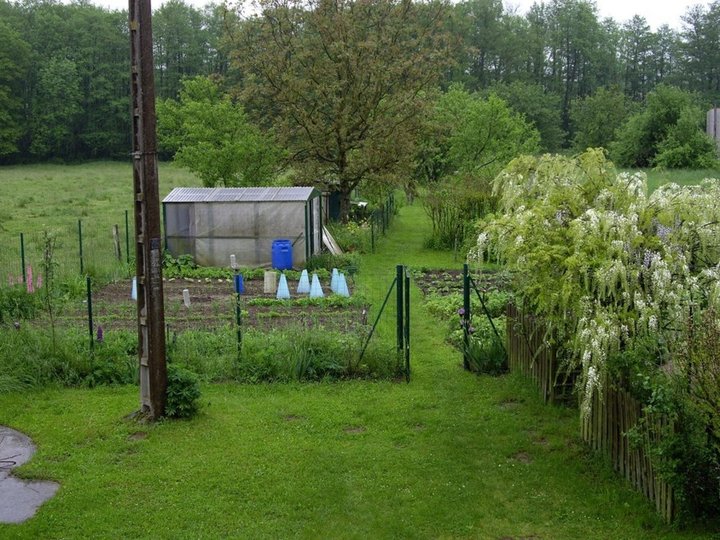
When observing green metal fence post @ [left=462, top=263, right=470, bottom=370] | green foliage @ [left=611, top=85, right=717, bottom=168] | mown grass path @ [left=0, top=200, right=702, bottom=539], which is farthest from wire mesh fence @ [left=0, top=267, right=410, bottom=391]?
green foliage @ [left=611, top=85, right=717, bottom=168]

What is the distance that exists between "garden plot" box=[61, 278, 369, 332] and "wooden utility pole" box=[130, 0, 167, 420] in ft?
11.7

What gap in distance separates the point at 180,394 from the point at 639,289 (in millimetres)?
5404


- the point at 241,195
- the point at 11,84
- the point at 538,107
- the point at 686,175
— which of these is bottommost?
the point at 241,195

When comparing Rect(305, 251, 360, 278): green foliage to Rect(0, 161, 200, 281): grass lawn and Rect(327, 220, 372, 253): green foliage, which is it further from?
Rect(0, 161, 200, 281): grass lawn

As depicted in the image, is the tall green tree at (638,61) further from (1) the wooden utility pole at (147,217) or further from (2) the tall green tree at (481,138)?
(1) the wooden utility pole at (147,217)

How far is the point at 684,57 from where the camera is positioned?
72.4 meters

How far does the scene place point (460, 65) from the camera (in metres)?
63.2

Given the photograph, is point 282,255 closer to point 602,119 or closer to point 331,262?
point 331,262

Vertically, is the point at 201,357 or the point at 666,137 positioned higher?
the point at 666,137

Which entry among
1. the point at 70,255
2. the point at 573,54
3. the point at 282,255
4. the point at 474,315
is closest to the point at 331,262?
the point at 282,255

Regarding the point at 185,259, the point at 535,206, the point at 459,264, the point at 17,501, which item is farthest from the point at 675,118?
the point at 17,501

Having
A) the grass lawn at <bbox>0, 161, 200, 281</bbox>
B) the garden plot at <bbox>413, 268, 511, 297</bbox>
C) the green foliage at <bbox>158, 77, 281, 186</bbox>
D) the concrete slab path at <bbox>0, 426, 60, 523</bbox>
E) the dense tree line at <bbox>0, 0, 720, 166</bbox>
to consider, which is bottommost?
the concrete slab path at <bbox>0, 426, 60, 523</bbox>

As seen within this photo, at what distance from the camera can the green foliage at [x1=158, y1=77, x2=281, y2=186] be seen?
25.6 m

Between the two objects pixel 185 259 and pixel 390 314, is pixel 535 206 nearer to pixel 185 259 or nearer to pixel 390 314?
pixel 390 314
